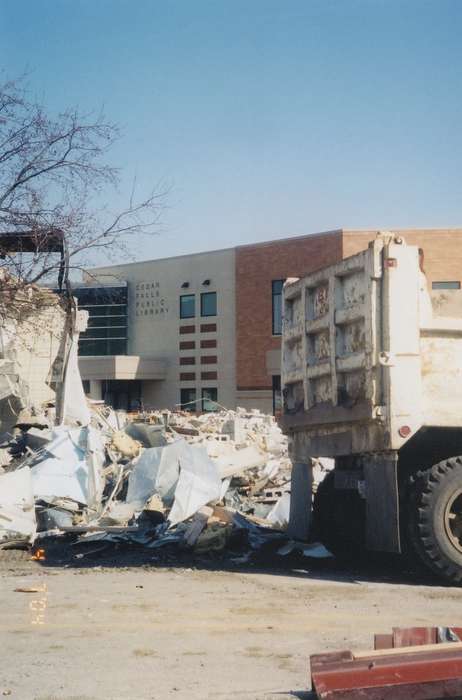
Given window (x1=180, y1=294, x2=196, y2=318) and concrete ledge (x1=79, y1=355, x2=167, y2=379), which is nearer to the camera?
window (x1=180, y1=294, x2=196, y2=318)

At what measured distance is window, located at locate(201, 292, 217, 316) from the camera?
35844mm

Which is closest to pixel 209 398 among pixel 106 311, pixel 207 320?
pixel 207 320

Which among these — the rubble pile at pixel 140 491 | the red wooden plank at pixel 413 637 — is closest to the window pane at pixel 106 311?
the rubble pile at pixel 140 491

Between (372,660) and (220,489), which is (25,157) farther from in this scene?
(372,660)

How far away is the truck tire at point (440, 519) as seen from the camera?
7844mm

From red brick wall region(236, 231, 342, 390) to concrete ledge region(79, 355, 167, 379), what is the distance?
175 inches

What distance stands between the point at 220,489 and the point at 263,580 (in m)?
3.62

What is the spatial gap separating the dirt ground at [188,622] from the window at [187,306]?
27.3m

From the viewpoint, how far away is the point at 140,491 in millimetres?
12219

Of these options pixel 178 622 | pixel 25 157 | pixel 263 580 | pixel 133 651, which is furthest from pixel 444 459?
pixel 25 157

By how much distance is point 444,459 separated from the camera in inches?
319

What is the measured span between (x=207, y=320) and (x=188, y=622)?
29.7 metres

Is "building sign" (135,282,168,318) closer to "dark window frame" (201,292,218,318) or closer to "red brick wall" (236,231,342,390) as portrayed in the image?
"dark window frame" (201,292,218,318)

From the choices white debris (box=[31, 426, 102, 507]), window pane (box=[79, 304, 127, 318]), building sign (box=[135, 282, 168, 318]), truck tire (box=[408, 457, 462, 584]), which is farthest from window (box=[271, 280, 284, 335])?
truck tire (box=[408, 457, 462, 584])
